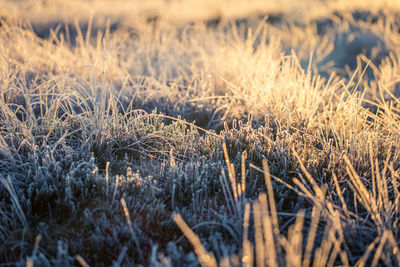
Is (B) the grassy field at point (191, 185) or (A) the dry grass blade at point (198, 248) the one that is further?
(B) the grassy field at point (191, 185)

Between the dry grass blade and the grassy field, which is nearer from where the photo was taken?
the dry grass blade

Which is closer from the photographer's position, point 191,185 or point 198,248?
point 198,248

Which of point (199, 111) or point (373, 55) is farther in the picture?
point (373, 55)

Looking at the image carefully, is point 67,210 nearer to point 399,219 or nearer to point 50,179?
point 50,179

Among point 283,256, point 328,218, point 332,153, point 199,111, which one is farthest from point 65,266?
point 199,111

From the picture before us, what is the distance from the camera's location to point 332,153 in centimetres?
246

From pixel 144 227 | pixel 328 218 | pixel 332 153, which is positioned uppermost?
pixel 332 153

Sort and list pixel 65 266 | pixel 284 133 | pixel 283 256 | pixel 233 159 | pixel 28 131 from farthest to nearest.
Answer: pixel 284 133 → pixel 233 159 → pixel 28 131 → pixel 283 256 → pixel 65 266

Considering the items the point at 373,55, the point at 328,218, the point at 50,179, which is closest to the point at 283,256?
the point at 328,218

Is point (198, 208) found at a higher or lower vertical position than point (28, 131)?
lower

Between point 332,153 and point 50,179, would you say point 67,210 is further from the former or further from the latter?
point 332,153

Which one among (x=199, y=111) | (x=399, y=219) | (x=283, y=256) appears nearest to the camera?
(x=283, y=256)

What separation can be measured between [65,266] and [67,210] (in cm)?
47

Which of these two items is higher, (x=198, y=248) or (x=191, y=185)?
(x=191, y=185)
